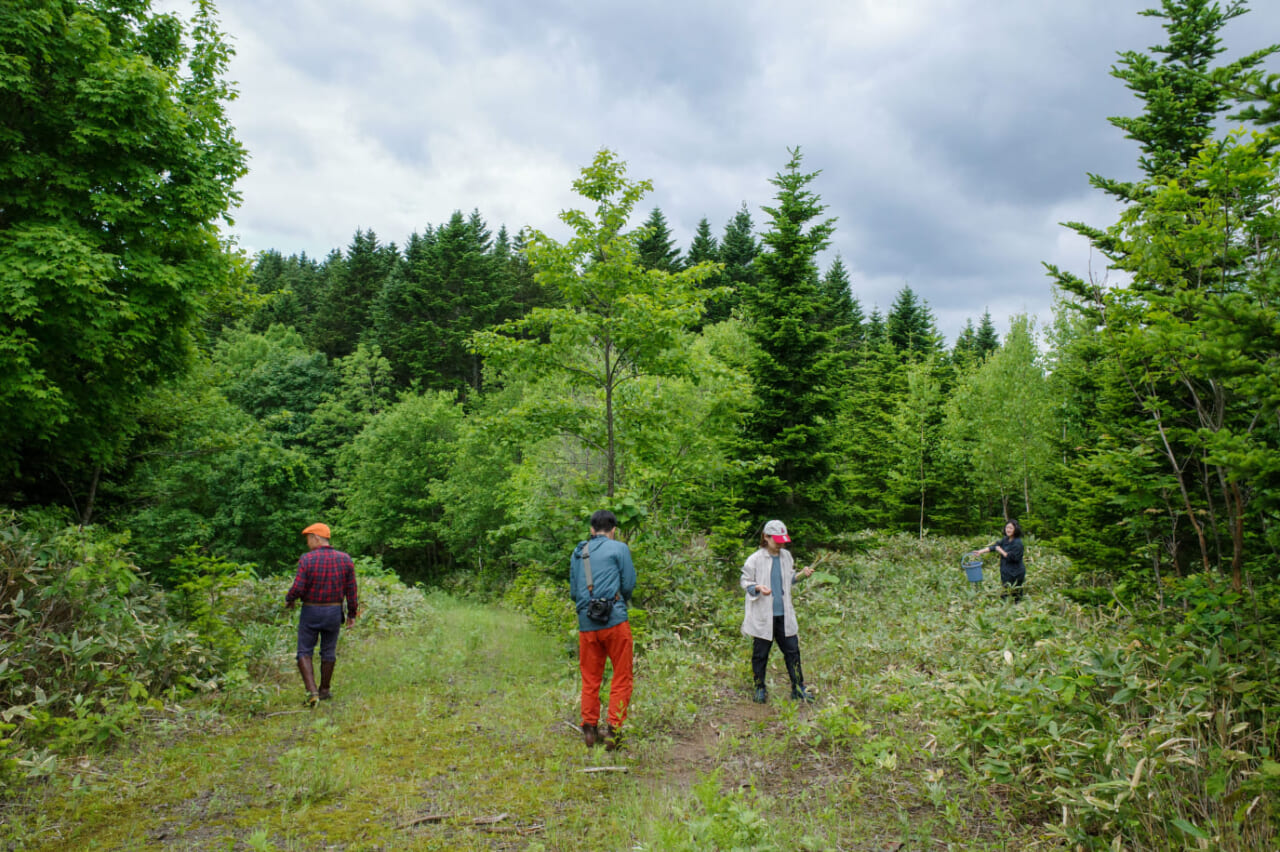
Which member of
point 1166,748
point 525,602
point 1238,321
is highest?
point 1238,321

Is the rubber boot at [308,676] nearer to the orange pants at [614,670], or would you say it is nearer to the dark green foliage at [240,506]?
the orange pants at [614,670]

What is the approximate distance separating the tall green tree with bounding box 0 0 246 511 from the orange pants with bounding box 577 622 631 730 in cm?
708

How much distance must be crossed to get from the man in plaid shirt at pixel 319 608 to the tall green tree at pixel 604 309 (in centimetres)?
378

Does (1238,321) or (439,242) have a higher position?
(439,242)

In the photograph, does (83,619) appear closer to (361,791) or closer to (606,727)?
(361,791)

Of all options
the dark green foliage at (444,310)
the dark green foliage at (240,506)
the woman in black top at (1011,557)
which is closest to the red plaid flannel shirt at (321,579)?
the woman in black top at (1011,557)

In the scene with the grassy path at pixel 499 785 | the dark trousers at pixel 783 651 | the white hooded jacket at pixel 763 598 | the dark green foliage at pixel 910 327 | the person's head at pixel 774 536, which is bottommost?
the grassy path at pixel 499 785

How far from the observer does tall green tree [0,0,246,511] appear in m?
7.59

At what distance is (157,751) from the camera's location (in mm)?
5367

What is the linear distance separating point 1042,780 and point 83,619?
8.25 metres

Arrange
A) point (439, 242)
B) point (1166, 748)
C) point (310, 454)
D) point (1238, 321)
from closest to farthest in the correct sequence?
point (1238, 321), point (1166, 748), point (310, 454), point (439, 242)

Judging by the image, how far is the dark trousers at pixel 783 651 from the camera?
6.80 metres

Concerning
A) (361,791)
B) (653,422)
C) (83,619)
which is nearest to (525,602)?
(653,422)

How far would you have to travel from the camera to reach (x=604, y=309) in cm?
998
